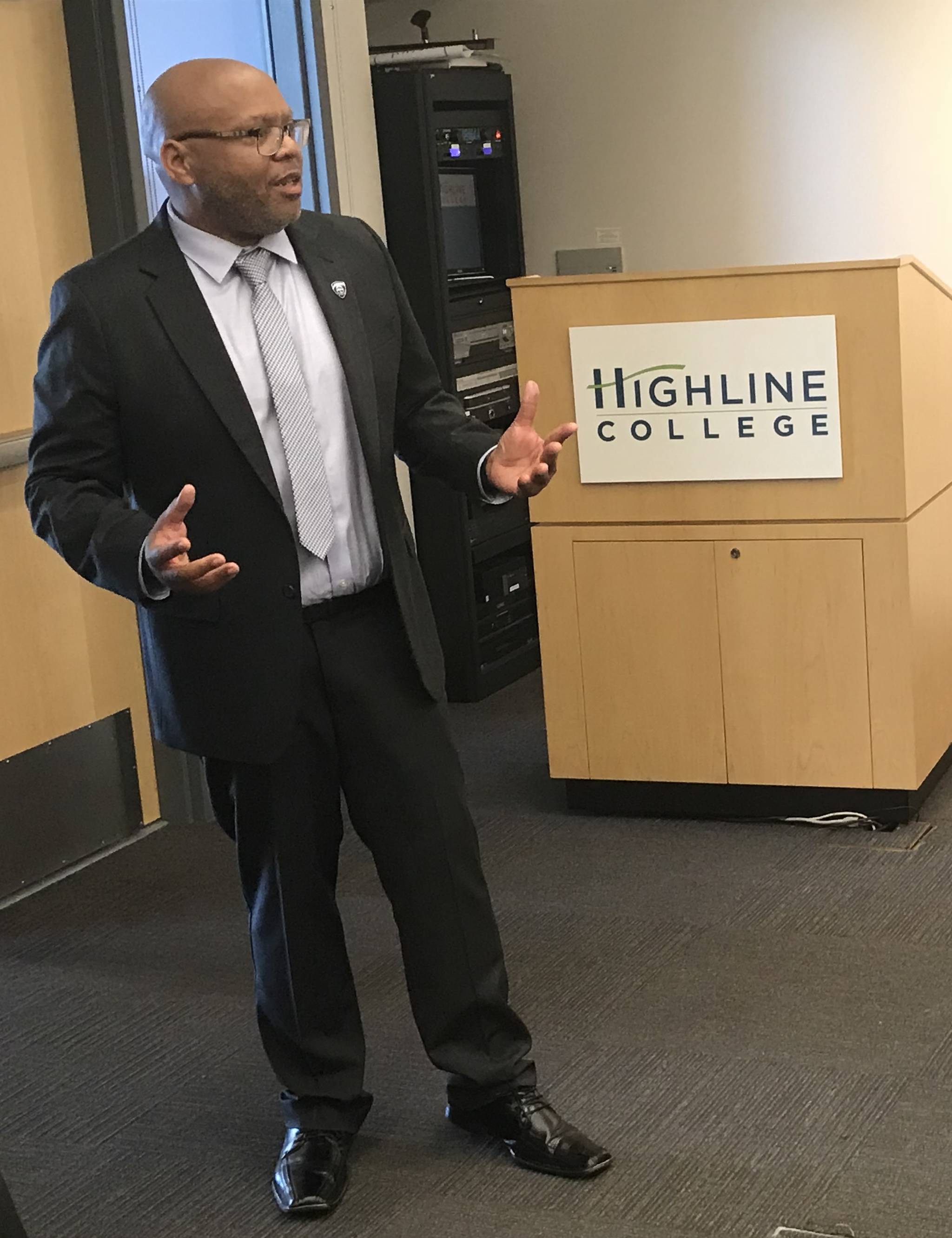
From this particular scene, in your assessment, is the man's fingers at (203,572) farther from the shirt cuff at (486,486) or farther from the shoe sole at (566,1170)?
the shoe sole at (566,1170)

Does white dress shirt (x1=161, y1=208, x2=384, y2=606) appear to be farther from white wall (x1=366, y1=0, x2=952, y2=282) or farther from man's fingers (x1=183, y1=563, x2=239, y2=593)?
white wall (x1=366, y1=0, x2=952, y2=282)

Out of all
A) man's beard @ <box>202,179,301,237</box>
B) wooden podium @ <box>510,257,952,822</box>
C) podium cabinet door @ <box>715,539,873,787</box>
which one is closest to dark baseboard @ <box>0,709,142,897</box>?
wooden podium @ <box>510,257,952,822</box>

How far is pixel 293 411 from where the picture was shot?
215cm

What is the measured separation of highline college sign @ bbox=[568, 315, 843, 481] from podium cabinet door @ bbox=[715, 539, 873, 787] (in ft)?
0.66

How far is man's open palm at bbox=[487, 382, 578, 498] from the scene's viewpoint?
7.05ft

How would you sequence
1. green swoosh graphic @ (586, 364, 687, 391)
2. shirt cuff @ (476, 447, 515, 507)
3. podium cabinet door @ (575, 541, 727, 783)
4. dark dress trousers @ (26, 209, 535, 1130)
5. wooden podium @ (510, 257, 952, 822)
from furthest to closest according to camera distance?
1. podium cabinet door @ (575, 541, 727, 783)
2. green swoosh graphic @ (586, 364, 687, 391)
3. wooden podium @ (510, 257, 952, 822)
4. shirt cuff @ (476, 447, 515, 507)
5. dark dress trousers @ (26, 209, 535, 1130)

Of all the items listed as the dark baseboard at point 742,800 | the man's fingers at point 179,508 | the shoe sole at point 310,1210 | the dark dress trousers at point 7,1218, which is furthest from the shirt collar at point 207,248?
the dark baseboard at point 742,800

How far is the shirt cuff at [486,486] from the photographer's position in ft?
7.32

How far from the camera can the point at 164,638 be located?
87.7 inches

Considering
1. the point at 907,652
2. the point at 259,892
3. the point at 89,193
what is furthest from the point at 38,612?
→ the point at 907,652

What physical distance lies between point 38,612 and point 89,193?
104 cm

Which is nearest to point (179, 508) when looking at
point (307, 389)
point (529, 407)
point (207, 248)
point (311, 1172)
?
point (307, 389)

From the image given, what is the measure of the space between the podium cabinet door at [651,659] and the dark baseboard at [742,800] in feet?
0.16

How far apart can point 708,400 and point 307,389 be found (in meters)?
1.62
